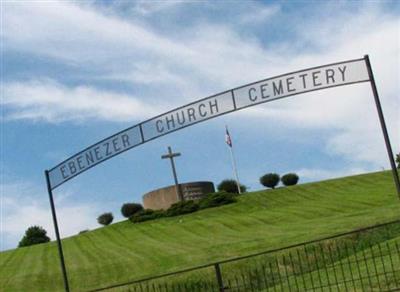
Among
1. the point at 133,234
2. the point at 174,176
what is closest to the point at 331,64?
the point at 133,234

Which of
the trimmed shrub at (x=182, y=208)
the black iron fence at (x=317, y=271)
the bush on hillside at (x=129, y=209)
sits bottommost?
the black iron fence at (x=317, y=271)

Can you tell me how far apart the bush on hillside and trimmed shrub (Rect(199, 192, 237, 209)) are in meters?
7.36

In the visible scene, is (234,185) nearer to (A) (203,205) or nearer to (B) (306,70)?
(A) (203,205)

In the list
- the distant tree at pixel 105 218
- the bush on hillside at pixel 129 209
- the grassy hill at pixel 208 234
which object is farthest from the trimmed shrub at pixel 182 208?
the distant tree at pixel 105 218

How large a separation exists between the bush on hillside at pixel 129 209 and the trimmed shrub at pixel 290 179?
14.9 m

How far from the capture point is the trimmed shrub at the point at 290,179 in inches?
2413

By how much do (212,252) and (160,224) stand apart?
1855 centimetres

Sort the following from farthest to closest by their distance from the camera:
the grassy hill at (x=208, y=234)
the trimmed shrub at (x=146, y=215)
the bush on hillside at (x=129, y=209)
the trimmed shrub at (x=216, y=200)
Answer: the bush on hillside at (x=129, y=209) → the trimmed shrub at (x=146, y=215) → the trimmed shrub at (x=216, y=200) → the grassy hill at (x=208, y=234)

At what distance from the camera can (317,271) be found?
15.3 metres

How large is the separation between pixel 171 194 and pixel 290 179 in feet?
45.5

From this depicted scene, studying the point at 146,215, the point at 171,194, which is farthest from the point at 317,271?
the point at 171,194

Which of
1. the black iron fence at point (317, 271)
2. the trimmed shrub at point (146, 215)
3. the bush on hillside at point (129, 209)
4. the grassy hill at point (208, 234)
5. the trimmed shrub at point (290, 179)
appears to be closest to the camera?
the black iron fence at point (317, 271)

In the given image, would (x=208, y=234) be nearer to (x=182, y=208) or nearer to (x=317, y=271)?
(x=182, y=208)

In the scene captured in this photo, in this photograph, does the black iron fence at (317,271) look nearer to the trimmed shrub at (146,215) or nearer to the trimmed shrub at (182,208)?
the trimmed shrub at (182,208)
